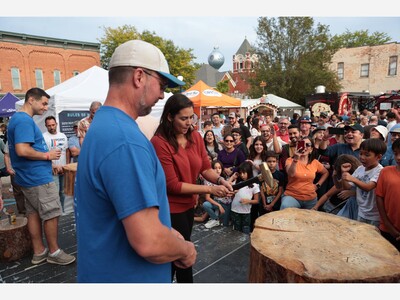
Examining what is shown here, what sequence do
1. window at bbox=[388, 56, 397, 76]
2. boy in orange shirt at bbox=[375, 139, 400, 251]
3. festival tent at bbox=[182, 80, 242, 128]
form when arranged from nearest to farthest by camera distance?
1. boy in orange shirt at bbox=[375, 139, 400, 251]
2. festival tent at bbox=[182, 80, 242, 128]
3. window at bbox=[388, 56, 397, 76]

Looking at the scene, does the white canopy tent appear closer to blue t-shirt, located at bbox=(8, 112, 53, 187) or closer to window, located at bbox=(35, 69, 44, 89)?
blue t-shirt, located at bbox=(8, 112, 53, 187)

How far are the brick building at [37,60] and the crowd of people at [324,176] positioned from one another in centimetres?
2681

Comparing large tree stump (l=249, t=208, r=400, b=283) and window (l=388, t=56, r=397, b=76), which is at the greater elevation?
window (l=388, t=56, r=397, b=76)

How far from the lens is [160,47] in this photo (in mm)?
26344

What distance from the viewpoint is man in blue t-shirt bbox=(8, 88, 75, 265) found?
114 inches

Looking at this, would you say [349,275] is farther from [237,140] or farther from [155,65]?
[237,140]

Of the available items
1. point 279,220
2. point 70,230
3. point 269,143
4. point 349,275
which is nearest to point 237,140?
point 269,143

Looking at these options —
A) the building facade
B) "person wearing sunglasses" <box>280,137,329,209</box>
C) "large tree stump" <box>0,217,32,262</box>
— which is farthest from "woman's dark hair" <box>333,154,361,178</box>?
the building facade

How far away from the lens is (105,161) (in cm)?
96

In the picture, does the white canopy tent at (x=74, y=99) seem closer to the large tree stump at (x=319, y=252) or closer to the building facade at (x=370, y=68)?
the large tree stump at (x=319, y=252)

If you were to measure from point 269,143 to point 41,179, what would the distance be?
4.01m

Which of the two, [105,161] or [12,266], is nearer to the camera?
[105,161]

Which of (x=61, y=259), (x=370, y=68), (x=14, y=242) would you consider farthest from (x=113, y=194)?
(x=370, y=68)

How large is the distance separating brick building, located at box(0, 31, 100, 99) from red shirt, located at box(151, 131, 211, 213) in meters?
28.6
